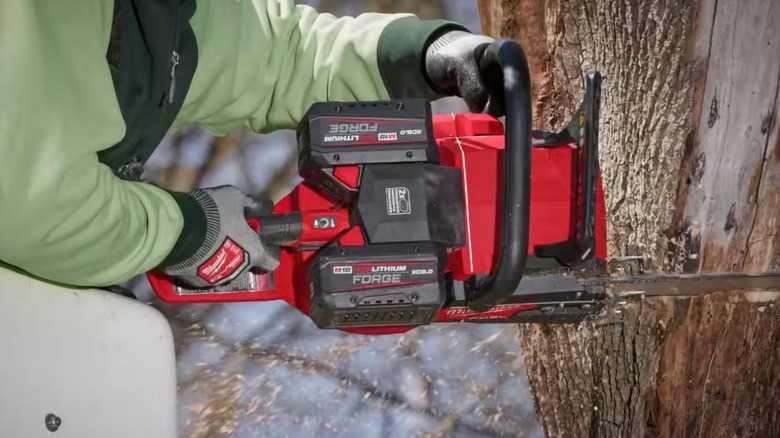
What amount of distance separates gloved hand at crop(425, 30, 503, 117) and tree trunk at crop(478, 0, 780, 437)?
0.86 metres

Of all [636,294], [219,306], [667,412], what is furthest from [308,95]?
[219,306]

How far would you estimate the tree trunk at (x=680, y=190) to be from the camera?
217 centimetres

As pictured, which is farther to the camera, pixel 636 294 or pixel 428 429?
pixel 428 429

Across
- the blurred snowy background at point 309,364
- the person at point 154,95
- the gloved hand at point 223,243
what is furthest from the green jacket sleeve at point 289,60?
the blurred snowy background at point 309,364

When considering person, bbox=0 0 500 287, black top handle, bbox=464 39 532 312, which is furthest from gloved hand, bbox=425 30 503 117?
black top handle, bbox=464 39 532 312

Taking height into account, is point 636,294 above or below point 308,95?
below

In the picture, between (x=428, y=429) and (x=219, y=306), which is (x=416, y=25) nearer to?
(x=219, y=306)

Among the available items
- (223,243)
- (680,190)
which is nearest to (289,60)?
(223,243)

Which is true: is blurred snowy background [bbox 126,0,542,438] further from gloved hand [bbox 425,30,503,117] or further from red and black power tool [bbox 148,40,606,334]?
red and black power tool [bbox 148,40,606,334]

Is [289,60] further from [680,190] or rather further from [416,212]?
[680,190]

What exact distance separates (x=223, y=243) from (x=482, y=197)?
49 cm

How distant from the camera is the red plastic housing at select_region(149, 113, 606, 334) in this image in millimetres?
1449

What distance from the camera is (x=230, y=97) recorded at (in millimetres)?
1743

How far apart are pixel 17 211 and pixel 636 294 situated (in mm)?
1538
